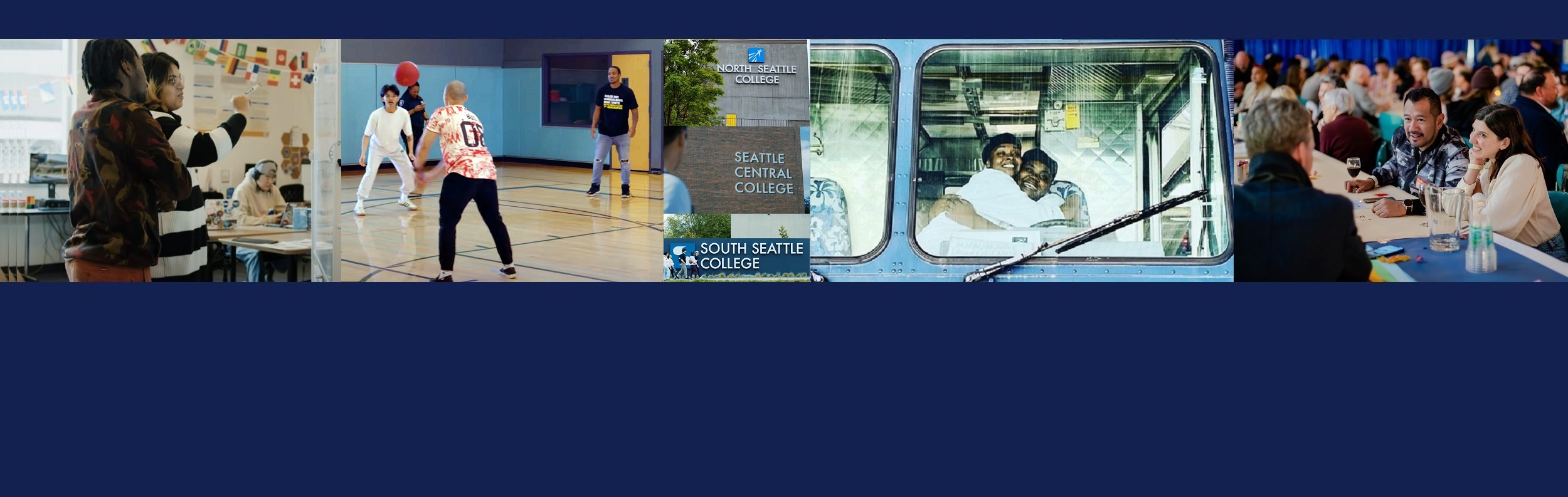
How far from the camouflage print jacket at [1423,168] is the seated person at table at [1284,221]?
372 mm

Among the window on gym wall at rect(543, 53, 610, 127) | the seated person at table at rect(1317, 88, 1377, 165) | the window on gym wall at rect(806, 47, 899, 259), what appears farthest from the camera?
the window on gym wall at rect(543, 53, 610, 127)

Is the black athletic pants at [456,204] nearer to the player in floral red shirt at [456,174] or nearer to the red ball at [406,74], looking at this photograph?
Answer: the player in floral red shirt at [456,174]

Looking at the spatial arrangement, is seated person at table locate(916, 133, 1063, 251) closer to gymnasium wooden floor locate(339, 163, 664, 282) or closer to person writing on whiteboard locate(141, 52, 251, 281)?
gymnasium wooden floor locate(339, 163, 664, 282)

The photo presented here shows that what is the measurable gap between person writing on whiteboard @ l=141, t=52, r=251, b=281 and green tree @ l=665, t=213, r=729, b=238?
6.84 feet

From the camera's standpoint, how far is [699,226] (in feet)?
23.7

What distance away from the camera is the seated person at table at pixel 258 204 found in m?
7.31

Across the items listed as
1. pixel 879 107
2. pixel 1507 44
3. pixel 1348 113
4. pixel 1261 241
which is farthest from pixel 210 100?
pixel 1507 44

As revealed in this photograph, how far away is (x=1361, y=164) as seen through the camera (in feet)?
23.7

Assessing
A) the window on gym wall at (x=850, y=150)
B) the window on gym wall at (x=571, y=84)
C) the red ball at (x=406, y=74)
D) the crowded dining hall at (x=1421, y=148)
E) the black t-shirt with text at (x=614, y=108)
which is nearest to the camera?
the window on gym wall at (x=850, y=150)

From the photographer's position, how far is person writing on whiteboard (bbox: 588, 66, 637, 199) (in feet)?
25.4

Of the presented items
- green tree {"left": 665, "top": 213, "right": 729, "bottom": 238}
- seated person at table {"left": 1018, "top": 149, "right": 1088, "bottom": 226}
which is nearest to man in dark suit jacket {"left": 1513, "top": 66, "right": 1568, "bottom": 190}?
seated person at table {"left": 1018, "top": 149, "right": 1088, "bottom": 226}

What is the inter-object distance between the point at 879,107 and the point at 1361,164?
230 cm

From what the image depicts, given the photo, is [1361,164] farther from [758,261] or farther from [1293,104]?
[758,261]

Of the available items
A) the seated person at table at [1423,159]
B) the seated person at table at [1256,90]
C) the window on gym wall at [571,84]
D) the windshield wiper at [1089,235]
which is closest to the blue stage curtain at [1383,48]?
the seated person at table at [1256,90]
